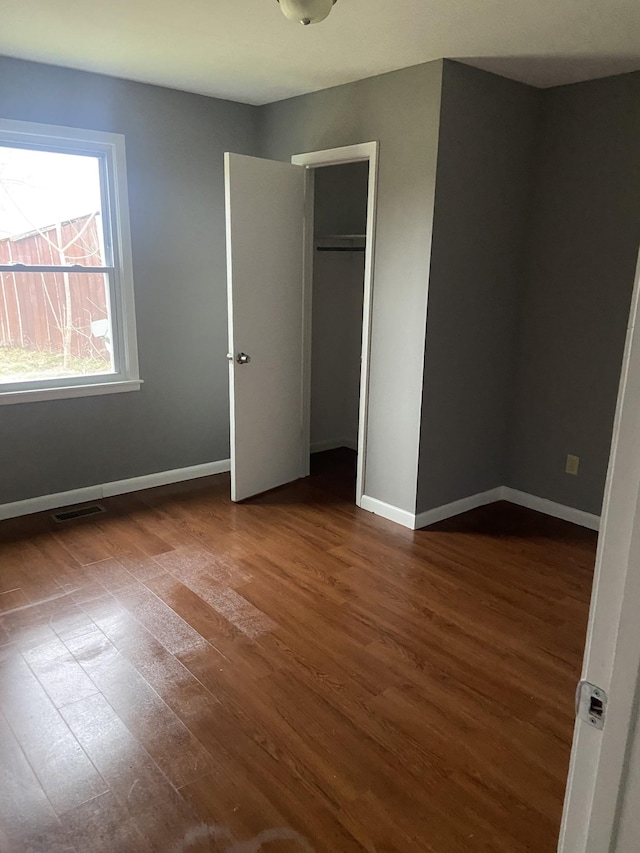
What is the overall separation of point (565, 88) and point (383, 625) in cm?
302

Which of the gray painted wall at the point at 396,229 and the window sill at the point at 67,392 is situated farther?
the window sill at the point at 67,392

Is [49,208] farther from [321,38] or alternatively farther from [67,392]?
[321,38]

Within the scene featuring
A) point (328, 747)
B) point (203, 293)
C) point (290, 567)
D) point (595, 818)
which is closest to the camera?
point (595, 818)

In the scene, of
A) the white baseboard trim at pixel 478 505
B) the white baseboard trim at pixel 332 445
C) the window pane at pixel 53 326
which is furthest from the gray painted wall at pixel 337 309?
the window pane at pixel 53 326

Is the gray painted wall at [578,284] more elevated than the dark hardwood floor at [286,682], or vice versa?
the gray painted wall at [578,284]

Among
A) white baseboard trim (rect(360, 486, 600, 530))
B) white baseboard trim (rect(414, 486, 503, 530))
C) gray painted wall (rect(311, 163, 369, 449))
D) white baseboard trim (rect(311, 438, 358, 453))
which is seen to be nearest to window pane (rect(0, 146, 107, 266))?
gray painted wall (rect(311, 163, 369, 449))

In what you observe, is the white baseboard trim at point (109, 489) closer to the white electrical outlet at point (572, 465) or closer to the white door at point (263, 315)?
the white door at point (263, 315)

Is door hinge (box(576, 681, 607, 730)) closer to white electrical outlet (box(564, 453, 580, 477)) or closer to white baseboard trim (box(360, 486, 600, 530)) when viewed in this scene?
white baseboard trim (box(360, 486, 600, 530))

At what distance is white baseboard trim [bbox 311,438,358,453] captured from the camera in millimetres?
5059

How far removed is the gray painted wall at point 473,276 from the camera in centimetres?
325

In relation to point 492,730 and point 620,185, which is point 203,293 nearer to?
point 620,185

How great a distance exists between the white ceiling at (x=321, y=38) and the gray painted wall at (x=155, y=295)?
0.72 ft

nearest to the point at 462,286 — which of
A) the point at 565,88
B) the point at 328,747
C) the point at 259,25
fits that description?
the point at 565,88

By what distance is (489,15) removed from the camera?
2.45 metres
